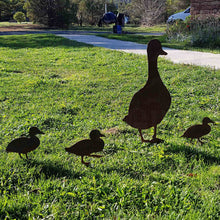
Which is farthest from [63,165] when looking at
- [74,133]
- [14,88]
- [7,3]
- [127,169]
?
[7,3]

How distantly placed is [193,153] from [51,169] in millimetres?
1542

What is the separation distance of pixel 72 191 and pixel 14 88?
13.4 feet

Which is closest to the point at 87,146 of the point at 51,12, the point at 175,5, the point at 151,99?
the point at 151,99

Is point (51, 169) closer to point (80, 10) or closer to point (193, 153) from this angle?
point (193, 153)

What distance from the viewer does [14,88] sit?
18.7 ft

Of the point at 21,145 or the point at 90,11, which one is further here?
the point at 90,11

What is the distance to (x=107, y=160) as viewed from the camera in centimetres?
282

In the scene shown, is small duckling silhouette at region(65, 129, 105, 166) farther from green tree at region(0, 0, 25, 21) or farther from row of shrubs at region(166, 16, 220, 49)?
green tree at region(0, 0, 25, 21)

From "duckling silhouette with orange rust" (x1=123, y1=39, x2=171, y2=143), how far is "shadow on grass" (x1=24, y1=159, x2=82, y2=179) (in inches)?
32.2

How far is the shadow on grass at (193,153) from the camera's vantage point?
2.74 meters

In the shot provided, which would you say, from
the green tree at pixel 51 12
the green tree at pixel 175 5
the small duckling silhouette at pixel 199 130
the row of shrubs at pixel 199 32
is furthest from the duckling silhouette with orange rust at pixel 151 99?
the green tree at pixel 175 5

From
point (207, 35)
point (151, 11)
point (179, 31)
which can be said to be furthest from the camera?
point (151, 11)

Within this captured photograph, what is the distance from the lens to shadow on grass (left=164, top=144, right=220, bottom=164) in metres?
2.74

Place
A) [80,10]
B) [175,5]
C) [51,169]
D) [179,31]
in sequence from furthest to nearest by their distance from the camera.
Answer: [175,5], [80,10], [179,31], [51,169]
